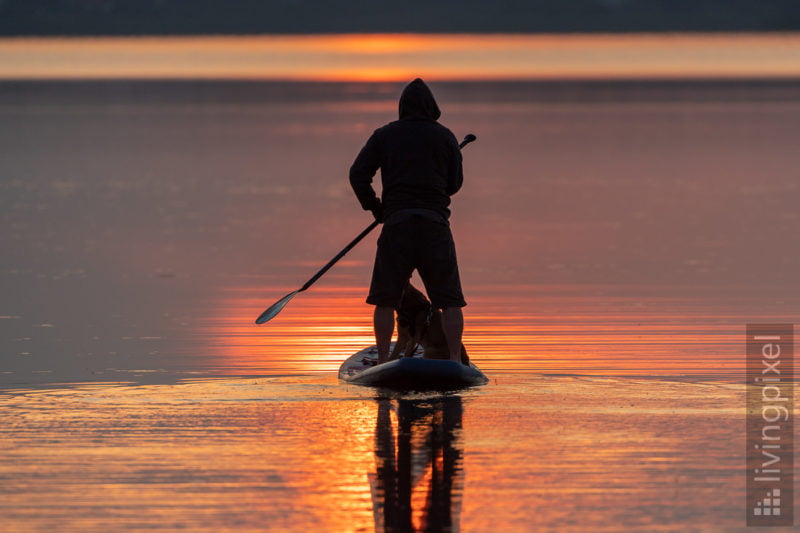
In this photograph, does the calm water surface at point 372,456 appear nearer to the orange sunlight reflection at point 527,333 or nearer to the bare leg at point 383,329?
the bare leg at point 383,329

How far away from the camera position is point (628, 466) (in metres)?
7.95

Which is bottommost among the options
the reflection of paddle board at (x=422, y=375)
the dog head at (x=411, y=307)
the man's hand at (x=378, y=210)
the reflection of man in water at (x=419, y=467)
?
the reflection of man in water at (x=419, y=467)

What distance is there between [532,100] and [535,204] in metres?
33.6

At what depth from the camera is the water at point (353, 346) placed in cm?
752

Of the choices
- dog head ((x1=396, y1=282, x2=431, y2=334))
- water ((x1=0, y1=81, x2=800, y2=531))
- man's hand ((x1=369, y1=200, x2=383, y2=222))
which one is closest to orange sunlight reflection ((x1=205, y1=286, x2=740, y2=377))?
water ((x1=0, y1=81, x2=800, y2=531))

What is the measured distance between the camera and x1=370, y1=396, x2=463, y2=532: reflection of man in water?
715 centimetres

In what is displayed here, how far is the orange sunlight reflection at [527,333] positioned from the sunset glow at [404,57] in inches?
2164

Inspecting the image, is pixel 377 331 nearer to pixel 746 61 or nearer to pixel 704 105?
pixel 704 105

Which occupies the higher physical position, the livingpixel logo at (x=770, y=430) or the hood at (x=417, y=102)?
the hood at (x=417, y=102)

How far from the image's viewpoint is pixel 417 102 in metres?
10.4

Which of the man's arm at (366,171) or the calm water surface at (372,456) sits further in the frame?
the man's arm at (366,171)

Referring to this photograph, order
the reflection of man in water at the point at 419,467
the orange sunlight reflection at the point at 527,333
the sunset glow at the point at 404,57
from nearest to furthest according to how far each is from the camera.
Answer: the reflection of man in water at the point at 419,467 → the orange sunlight reflection at the point at 527,333 → the sunset glow at the point at 404,57

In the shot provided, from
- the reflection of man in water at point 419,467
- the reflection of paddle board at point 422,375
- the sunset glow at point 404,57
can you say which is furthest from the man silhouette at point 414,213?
the sunset glow at point 404,57

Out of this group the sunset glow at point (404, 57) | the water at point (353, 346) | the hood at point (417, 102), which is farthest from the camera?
the sunset glow at point (404, 57)
